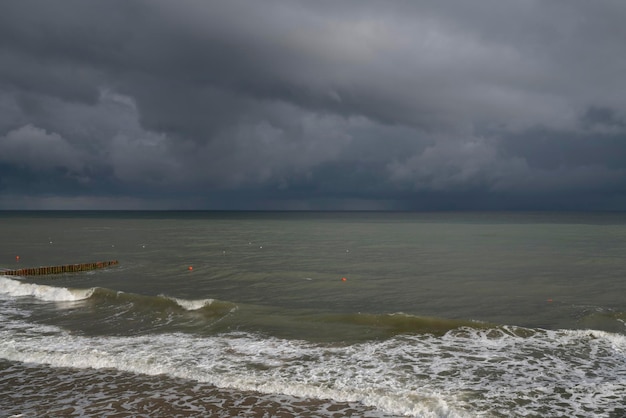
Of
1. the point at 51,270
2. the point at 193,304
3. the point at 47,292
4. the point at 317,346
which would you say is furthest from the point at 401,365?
the point at 51,270

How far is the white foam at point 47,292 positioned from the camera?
27.9 m

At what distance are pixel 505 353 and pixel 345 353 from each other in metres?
5.89

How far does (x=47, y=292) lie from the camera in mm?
28781

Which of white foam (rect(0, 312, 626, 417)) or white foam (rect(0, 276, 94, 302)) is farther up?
white foam (rect(0, 312, 626, 417))

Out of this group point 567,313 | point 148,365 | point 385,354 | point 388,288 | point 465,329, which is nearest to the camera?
point 148,365

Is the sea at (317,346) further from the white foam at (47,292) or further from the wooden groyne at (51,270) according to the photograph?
the wooden groyne at (51,270)

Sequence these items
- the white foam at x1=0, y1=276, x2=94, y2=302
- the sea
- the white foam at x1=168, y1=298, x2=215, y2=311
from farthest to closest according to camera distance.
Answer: the white foam at x1=0, y1=276, x2=94, y2=302, the white foam at x1=168, y1=298, x2=215, y2=311, the sea

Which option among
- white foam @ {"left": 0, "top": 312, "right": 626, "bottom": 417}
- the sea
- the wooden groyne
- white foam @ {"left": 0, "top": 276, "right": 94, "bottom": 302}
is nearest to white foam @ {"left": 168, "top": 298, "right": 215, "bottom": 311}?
the sea

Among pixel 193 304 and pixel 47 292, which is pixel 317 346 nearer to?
pixel 193 304

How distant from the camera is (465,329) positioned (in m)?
19.7

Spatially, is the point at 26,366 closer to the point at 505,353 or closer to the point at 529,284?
the point at 505,353

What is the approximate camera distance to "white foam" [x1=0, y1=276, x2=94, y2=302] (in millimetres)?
27906

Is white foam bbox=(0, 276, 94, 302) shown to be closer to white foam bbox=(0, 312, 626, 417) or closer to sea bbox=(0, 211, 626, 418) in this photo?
sea bbox=(0, 211, 626, 418)

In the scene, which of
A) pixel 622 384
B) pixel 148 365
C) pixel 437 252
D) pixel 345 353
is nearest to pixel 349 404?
pixel 345 353
